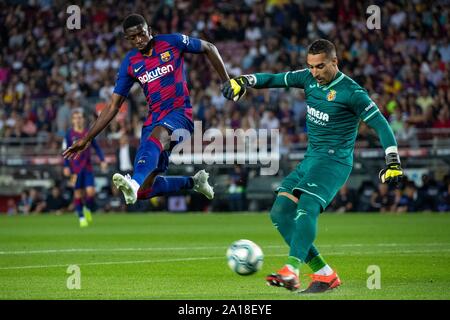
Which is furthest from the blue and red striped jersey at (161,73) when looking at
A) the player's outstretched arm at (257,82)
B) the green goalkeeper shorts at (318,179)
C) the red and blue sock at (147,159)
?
the green goalkeeper shorts at (318,179)

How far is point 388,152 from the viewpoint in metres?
9.48

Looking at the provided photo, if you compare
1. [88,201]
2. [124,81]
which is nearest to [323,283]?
[124,81]

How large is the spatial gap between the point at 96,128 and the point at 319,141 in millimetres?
3351

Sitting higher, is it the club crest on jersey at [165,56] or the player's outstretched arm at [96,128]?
the club crest on jersey at [165,56]

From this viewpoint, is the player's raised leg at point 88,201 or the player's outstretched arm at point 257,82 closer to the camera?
the player's outstretched arm at point 257,82

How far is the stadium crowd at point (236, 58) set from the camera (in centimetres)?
2720

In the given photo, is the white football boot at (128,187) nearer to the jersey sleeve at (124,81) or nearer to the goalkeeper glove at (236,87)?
the jersey sleeve at (124,81)

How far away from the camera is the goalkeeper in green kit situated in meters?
9.62

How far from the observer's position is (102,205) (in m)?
28.2

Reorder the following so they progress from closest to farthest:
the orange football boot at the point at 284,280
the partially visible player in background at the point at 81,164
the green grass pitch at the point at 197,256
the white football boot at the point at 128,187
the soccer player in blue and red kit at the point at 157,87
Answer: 1. the orange football boot at the point at 284,280
2. the green grass pitch at the point at 197,256
3. the white football boot at the point at 128,187
4. the soccer player in blue and red kit at the point at 157,87
5. the partially visible player in background at the point at 81,164

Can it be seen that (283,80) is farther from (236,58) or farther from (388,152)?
(236,58)
